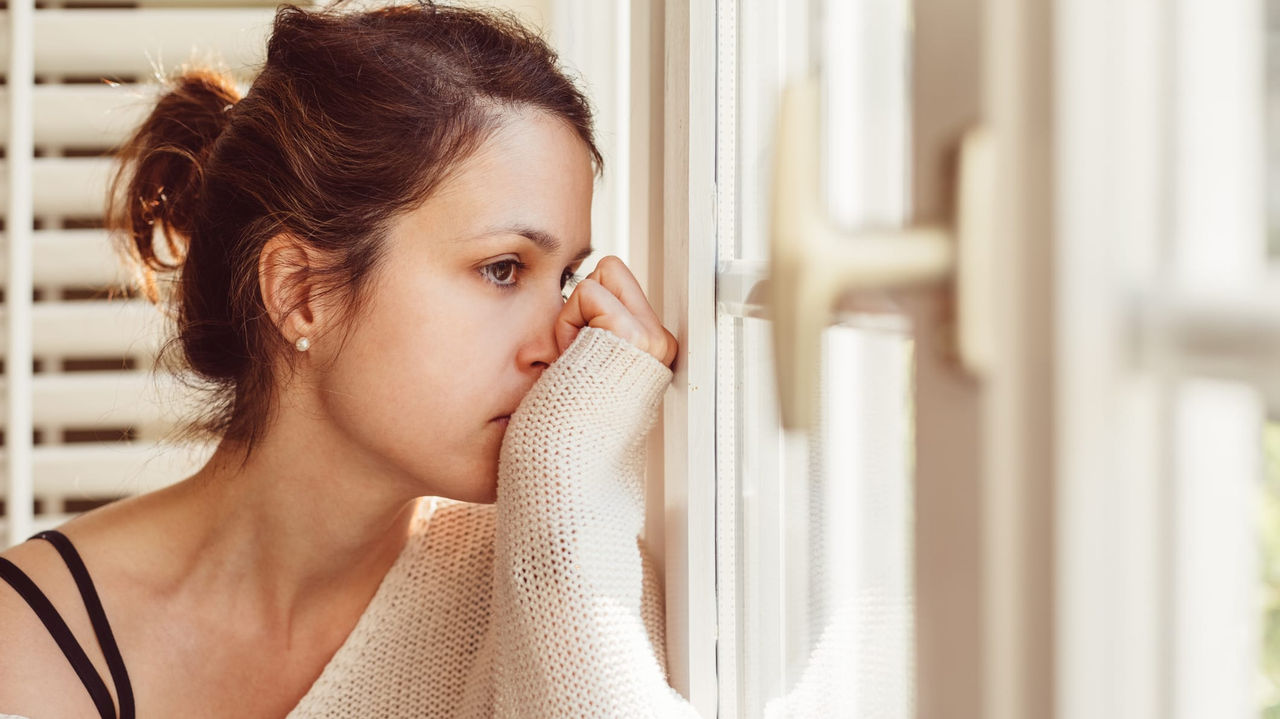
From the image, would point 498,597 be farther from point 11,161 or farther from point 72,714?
point 11,161

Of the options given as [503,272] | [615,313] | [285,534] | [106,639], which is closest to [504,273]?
[503,272]

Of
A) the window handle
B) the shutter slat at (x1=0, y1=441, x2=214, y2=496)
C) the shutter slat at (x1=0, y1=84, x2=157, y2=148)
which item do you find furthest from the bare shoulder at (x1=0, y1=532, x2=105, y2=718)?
the window handle

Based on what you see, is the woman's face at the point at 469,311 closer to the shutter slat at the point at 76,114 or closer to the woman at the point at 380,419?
the woman at the point at 380,419

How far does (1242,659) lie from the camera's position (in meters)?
0.24

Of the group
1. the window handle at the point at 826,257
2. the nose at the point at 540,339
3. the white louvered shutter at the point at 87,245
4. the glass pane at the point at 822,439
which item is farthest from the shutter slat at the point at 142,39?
the window handle at the point at 826,257

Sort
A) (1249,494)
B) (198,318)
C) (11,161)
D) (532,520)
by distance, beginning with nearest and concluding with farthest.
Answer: (1249,494), (532,520), (198,318), (11,161)

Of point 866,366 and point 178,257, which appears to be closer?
point 866,366

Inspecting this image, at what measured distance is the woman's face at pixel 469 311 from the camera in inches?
29.4

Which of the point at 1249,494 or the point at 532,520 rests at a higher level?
Result: the point at 1249,494

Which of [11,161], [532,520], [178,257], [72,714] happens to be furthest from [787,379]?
[11,161]

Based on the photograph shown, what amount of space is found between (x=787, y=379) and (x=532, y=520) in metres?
0.42

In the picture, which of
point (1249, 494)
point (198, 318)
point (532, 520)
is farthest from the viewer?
point (198, 318)

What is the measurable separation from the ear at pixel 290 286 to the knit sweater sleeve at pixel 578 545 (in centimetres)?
22

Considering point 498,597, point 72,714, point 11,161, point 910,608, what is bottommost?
point 72,714
